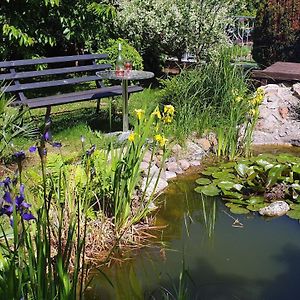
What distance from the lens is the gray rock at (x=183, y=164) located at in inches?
200

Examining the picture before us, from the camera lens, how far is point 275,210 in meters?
4.06

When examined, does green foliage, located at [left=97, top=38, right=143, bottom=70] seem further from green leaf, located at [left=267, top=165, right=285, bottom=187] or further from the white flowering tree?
green leaf, located at [left=267, top=165, right=285, bottom=187]

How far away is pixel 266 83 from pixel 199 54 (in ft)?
6.77

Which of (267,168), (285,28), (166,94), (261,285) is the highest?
(285,28)

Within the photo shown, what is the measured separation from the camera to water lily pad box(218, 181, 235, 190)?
4.45 m

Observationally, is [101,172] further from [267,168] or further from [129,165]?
[267,168]

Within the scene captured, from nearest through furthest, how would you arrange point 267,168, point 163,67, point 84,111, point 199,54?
point 267,168 → point 84,111 → point 199,54 → point 163,67

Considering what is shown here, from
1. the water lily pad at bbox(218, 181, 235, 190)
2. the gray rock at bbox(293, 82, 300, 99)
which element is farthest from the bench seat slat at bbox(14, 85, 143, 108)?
the gray rock at bbox(293, 82, 300, 99)

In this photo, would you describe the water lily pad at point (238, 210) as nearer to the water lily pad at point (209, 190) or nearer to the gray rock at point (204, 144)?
the water lily pad at point (209, 190)

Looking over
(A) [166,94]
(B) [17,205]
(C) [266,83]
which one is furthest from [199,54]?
Result: (B) [17,205]

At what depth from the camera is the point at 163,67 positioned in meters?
10.1

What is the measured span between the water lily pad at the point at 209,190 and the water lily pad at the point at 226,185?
4cm

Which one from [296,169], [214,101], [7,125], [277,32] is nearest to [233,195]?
[296,169]

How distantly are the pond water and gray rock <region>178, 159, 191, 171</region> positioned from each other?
77 cm
